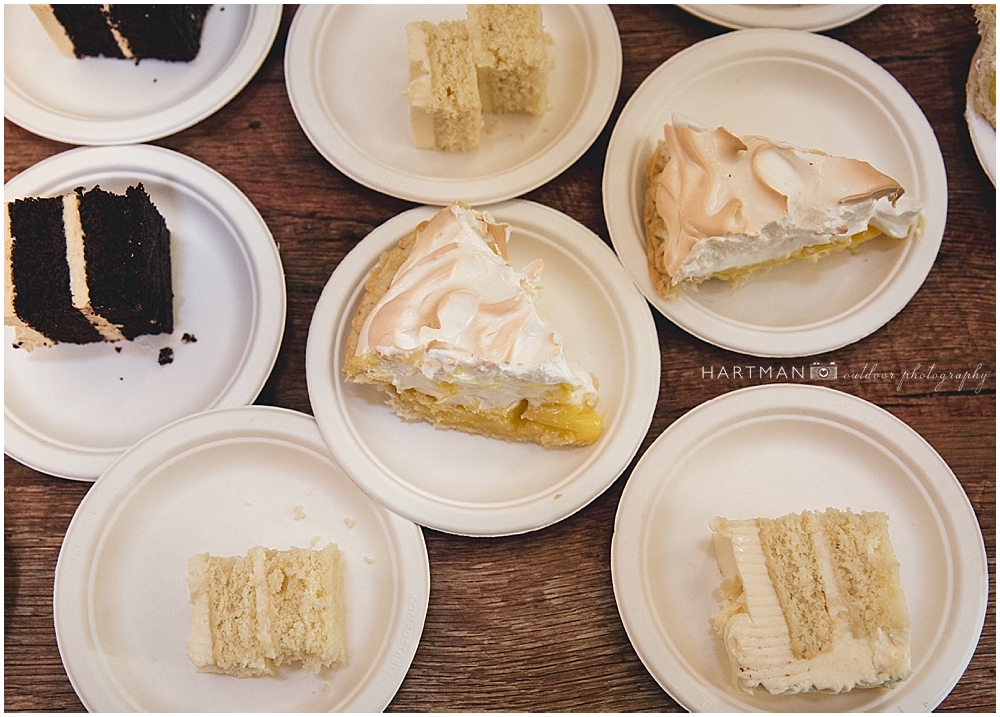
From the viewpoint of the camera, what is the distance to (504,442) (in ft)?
7.77

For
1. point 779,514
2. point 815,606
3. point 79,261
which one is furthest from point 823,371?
point 79,261

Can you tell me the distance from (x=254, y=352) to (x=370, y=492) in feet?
1.81

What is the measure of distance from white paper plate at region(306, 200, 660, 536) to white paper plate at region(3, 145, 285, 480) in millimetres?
229

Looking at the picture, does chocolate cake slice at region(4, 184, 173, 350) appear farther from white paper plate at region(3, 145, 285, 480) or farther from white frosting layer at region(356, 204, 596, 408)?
white frosting layer at region(356, 204, 596, 408)

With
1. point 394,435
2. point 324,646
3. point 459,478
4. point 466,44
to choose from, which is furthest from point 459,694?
point 466,44

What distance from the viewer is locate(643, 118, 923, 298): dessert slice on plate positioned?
7.28 ft

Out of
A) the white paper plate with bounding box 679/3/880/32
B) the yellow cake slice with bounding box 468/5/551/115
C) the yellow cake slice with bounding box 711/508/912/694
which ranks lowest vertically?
the yellow cake slice with bounding box 711/508/912/694

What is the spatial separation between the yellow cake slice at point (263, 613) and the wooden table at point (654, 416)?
1.06ft

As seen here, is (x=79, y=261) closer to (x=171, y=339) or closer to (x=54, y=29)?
(x=171, y=339)

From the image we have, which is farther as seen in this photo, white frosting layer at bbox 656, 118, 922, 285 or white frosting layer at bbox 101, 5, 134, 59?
white frosting layer at bbox 101, 5, 134, 59

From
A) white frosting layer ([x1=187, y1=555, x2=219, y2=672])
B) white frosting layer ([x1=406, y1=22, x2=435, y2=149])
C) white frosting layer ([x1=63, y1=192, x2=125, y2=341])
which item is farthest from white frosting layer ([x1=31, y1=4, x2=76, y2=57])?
white frosting layer ([x1=187, y1=555, x2=219, y2=672])

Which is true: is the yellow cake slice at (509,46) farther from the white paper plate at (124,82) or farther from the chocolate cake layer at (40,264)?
the chocolate cake layer at (40,264)

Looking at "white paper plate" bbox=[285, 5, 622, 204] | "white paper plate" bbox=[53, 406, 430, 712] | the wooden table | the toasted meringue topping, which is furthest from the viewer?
"white paper plate" bbox=[285, 5, 622, 204]

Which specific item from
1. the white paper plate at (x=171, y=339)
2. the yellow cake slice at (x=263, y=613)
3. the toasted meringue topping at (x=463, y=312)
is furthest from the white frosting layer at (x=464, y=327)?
the yellow cake slice at (x=263, y=613)
